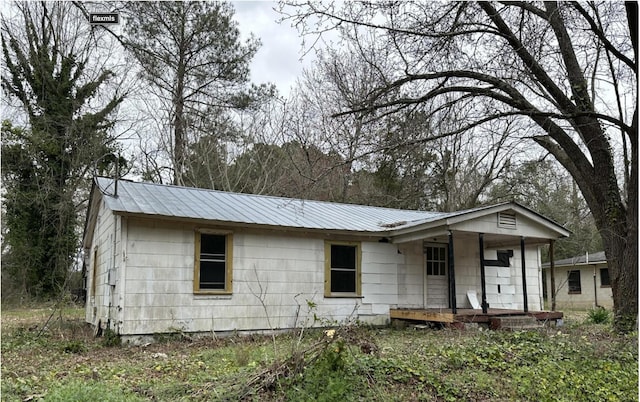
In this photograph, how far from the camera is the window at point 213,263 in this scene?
10.8m

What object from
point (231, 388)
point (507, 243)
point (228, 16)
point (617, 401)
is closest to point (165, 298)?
point (231, 388)

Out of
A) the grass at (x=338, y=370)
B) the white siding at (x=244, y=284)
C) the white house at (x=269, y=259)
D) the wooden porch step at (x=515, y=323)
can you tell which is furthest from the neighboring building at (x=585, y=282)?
the grass at (x=338, y=370)

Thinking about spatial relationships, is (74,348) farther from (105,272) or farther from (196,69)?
(196,69)

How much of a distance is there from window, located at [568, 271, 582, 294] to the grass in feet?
58.7

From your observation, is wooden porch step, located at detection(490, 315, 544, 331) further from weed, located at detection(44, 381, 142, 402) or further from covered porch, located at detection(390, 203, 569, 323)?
weed, located at detection(44, 381, 142, 402)

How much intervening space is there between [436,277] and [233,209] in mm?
5820

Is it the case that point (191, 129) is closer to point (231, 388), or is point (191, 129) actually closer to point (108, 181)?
point (108, 181)

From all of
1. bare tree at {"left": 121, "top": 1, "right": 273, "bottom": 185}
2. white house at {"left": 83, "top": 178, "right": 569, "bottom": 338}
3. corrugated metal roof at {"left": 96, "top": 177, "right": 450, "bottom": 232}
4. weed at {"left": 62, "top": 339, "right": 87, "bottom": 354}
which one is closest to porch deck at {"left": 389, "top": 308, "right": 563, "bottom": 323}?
white house at {"left": 83, "top": 178, "right": 569, "bottom": 338}

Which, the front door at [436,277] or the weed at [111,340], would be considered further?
the front door at [436,277]

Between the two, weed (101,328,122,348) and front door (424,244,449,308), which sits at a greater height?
front door (424,244,449,308)

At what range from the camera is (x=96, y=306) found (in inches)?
494

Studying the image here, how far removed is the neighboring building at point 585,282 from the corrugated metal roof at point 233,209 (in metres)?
14.1

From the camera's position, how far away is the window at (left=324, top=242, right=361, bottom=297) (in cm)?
1245

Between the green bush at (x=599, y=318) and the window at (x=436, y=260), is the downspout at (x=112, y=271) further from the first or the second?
the green bush at (x=599, y=318)
